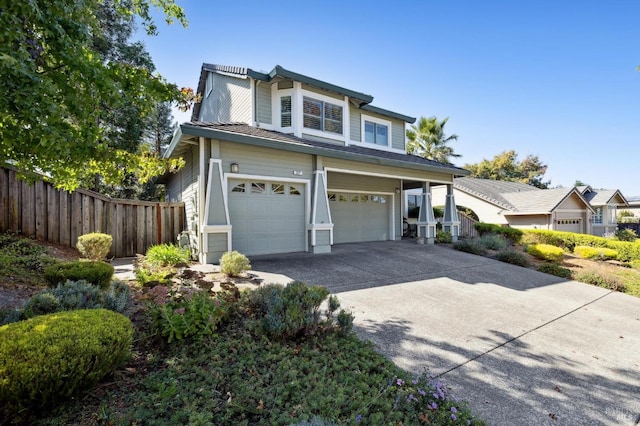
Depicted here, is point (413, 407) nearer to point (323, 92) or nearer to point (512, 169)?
point (323, 92)

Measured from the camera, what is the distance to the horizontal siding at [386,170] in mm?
9695

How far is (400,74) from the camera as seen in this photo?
38.7 feet

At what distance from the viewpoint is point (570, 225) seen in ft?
64.5

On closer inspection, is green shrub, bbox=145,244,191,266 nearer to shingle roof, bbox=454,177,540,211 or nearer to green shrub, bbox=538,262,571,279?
green shrub, bbox=538,262,571,279

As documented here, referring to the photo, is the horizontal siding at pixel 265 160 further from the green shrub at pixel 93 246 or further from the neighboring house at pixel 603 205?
the neighboring house at pixel 603 205

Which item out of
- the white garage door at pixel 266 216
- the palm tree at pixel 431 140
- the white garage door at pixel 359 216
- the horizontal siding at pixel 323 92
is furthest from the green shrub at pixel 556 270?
the palm tree at pixel 431 140

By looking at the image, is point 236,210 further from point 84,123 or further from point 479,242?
point 479,242

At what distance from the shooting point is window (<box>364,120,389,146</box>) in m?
12.9

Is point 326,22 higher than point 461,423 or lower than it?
higher

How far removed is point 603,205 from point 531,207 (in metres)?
10.5

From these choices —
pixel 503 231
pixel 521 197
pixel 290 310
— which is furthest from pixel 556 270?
pixel 521 197

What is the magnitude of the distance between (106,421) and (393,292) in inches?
191

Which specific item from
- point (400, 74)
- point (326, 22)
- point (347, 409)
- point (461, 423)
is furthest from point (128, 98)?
point (400, 74)

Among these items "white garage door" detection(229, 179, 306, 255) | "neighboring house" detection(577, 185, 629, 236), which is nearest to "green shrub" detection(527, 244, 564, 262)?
"white garage door" detection(229, 179, 306, 255)
